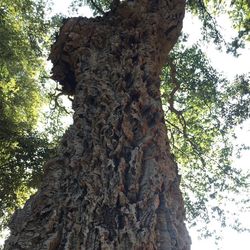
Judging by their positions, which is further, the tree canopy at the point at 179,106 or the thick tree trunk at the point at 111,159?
the tree canopy at the point at 179,106

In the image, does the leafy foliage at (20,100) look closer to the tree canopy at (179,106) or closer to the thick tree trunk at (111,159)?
the tree canopy at (179,106)

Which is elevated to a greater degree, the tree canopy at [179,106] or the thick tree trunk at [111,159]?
the tree canopy at [179,106]

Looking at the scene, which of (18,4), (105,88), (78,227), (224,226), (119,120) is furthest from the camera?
(18,4)

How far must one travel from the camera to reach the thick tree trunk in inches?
99.2

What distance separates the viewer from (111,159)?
3078 millimetres

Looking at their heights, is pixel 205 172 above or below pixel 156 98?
above

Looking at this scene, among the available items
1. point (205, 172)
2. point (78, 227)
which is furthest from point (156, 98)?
point (205, 172)

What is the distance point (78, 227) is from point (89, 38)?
3.03 m

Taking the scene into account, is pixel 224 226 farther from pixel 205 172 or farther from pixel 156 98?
pixel 156 98

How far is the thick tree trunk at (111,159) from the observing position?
2.52 meters

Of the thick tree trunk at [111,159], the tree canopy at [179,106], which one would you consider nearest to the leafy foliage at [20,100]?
the tree canopy at [179,106]

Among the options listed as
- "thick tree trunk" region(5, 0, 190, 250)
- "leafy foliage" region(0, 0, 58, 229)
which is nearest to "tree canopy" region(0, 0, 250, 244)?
"leafy foliage" region(0, 0, 58, 229)

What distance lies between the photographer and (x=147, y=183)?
2943 mm

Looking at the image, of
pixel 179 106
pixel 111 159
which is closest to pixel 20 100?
pixel 179 106
